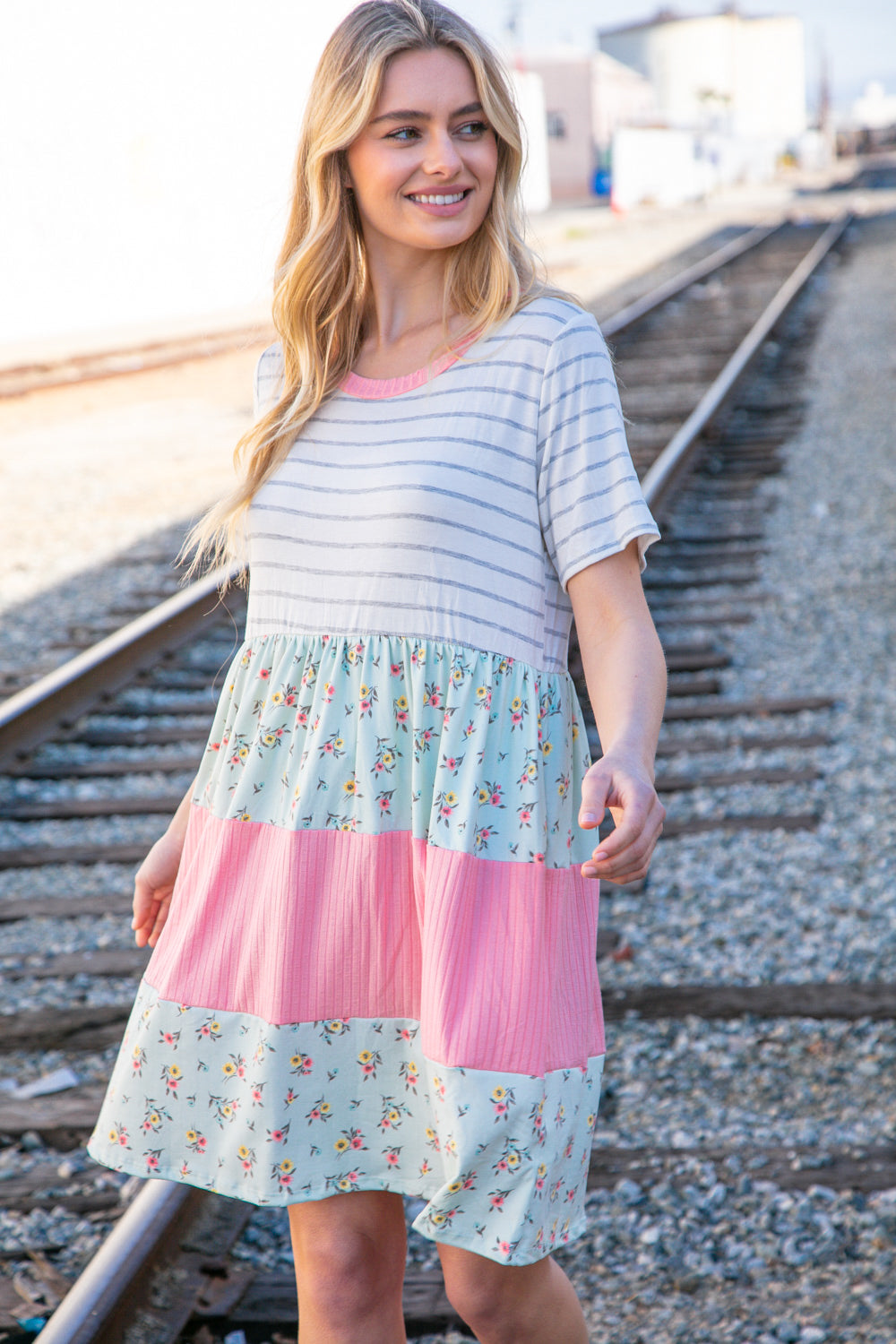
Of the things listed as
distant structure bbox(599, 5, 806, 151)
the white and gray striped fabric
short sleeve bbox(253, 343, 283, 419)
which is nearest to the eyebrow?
the white and gray striped fabric

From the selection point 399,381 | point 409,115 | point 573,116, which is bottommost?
point 399,381

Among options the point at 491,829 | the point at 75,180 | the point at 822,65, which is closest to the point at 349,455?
the point at 491,829

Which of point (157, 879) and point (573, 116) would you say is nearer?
point (157, 879)

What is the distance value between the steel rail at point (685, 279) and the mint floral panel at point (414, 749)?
899 cm

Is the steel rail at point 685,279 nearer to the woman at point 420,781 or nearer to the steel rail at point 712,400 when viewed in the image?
the steel rail at point 712,400

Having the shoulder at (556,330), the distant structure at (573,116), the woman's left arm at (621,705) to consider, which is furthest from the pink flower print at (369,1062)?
the distant structure at (573,116)

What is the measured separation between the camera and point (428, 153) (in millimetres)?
1837

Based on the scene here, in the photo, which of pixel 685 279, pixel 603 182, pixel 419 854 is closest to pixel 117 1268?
pixel 419 854

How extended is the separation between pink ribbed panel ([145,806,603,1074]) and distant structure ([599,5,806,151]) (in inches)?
3762

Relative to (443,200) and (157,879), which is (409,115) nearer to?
(443,200)

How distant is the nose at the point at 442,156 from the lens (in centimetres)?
182

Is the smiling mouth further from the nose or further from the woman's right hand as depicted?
the woman's right hand

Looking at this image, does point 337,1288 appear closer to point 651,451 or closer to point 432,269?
point 432,269

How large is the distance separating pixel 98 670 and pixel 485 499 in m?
4.18
